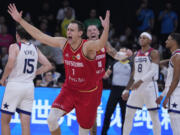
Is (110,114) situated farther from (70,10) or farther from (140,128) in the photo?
(70,10)

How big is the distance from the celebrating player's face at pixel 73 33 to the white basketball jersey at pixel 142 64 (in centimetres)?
215

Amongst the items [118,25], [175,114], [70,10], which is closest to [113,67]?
[175,114]

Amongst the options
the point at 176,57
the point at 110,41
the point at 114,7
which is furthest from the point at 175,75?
the point at 114,7

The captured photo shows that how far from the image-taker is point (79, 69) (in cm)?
574

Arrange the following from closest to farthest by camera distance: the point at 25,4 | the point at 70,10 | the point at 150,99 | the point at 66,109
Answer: the point at 66,109
the point at 150,99
the point at 70,10
the point at 25,4

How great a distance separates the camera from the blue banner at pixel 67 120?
8539mm

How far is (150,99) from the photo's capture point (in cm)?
758

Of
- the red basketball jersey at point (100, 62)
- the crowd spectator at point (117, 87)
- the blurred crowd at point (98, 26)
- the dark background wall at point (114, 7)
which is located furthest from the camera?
the dark background wall at point (114, 7)

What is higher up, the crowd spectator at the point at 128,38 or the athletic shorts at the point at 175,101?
the crowd spectator at the point at 128,38

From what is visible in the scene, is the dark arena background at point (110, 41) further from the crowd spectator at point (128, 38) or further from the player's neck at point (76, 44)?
the player's neck at point (76, 44)

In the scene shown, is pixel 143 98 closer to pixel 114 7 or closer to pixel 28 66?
pixel 28 66

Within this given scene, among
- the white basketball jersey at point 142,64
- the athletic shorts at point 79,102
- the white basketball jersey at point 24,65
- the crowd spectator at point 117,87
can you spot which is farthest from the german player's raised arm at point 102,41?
the crowd spectator at point 117,87

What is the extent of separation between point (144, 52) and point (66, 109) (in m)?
2.48

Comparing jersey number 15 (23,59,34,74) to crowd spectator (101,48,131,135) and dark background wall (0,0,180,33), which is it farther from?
dark background wall (0,0,180,33)
